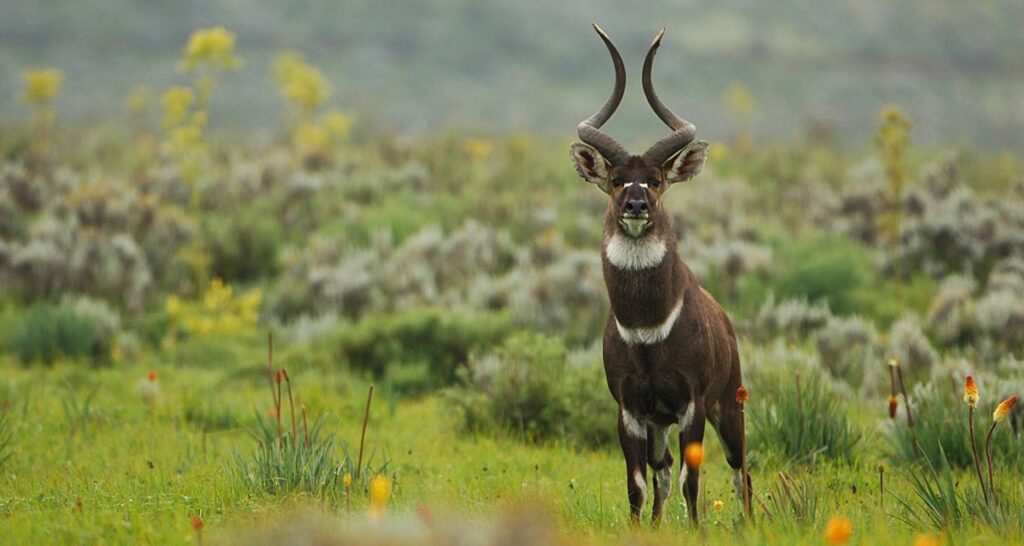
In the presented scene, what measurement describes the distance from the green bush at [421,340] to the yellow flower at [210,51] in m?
4.36

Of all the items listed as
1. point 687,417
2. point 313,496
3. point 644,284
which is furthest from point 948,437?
point 313,496

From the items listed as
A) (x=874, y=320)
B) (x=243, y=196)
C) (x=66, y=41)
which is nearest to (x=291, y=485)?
(x=874, y=320)

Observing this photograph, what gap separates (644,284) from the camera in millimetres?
6254

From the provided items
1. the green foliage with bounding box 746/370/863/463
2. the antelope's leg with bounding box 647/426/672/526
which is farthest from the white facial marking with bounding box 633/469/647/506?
the green foliage with bounding box 746/370/863/463

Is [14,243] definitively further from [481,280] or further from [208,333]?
[481,280]

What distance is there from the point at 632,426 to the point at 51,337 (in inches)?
321

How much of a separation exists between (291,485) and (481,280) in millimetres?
8456

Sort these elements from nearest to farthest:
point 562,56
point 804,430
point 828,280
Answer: point 804,430 < point 828,280 < point 562,56

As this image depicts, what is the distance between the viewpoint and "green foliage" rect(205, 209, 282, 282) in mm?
15930

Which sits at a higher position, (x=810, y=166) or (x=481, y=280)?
(x=810, y=166)

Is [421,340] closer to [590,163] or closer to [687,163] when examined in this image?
[590,163]

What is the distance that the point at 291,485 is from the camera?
636 cm

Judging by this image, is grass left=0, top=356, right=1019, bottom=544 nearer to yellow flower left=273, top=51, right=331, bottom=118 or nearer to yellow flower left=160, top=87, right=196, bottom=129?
yellow flower left=160, top=87, right=196, bottom=129

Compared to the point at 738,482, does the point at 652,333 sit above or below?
above
